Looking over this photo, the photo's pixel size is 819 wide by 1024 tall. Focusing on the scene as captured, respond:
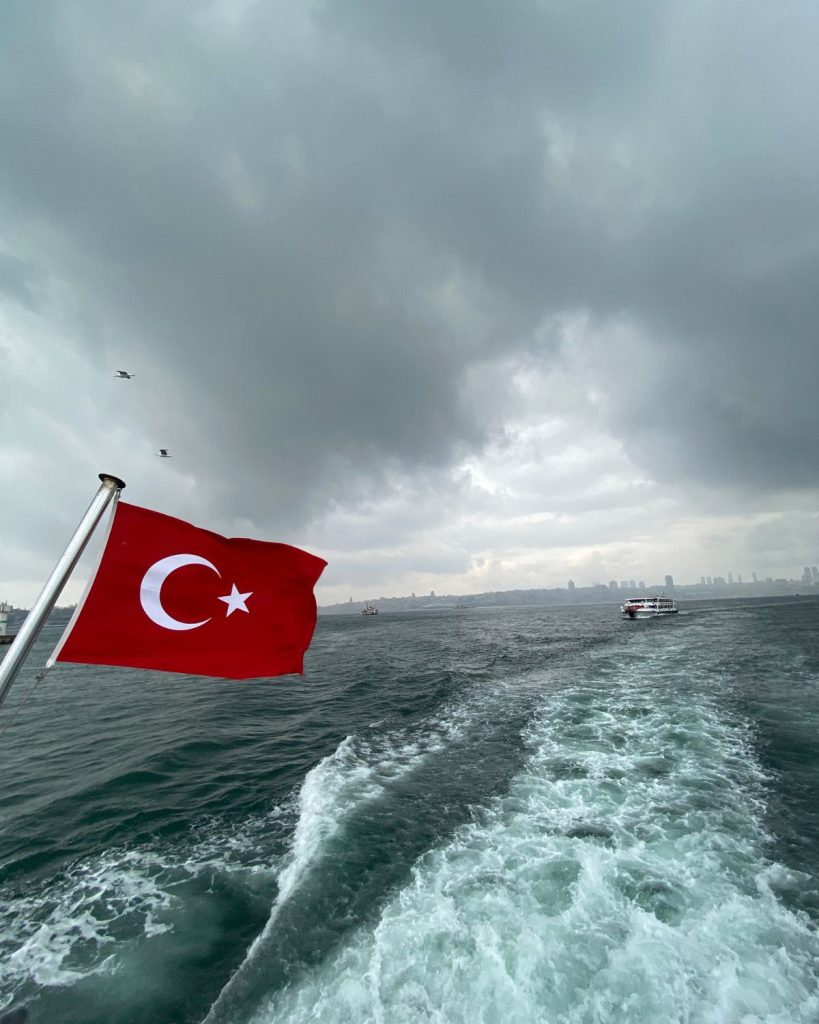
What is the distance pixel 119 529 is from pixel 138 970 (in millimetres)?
6468

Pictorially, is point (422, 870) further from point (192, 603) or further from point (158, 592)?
point (158, 592)

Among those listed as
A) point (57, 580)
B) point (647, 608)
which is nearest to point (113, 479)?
point (57, 580)

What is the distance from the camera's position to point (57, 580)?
13.1ft

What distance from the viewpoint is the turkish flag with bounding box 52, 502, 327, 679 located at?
16.4 ft

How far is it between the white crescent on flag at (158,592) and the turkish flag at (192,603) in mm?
11

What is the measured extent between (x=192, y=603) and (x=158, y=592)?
435 mm

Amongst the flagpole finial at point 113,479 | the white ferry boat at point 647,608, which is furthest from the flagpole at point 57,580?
the white ferry boat at point 647,608

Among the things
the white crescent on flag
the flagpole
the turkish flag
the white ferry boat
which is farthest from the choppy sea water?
the white ferry boat

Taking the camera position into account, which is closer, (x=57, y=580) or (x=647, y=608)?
(x=57, y=580)

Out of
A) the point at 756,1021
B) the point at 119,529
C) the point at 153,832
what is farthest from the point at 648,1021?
the point at 153,832

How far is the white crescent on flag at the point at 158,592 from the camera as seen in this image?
5227 millimetres

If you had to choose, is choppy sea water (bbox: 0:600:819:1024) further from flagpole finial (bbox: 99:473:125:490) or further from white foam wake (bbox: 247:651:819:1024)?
flagpole finial (bbox: 99:473:125:490)

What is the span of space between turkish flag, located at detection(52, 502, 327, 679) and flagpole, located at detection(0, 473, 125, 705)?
722mm

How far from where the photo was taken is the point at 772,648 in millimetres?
34969
